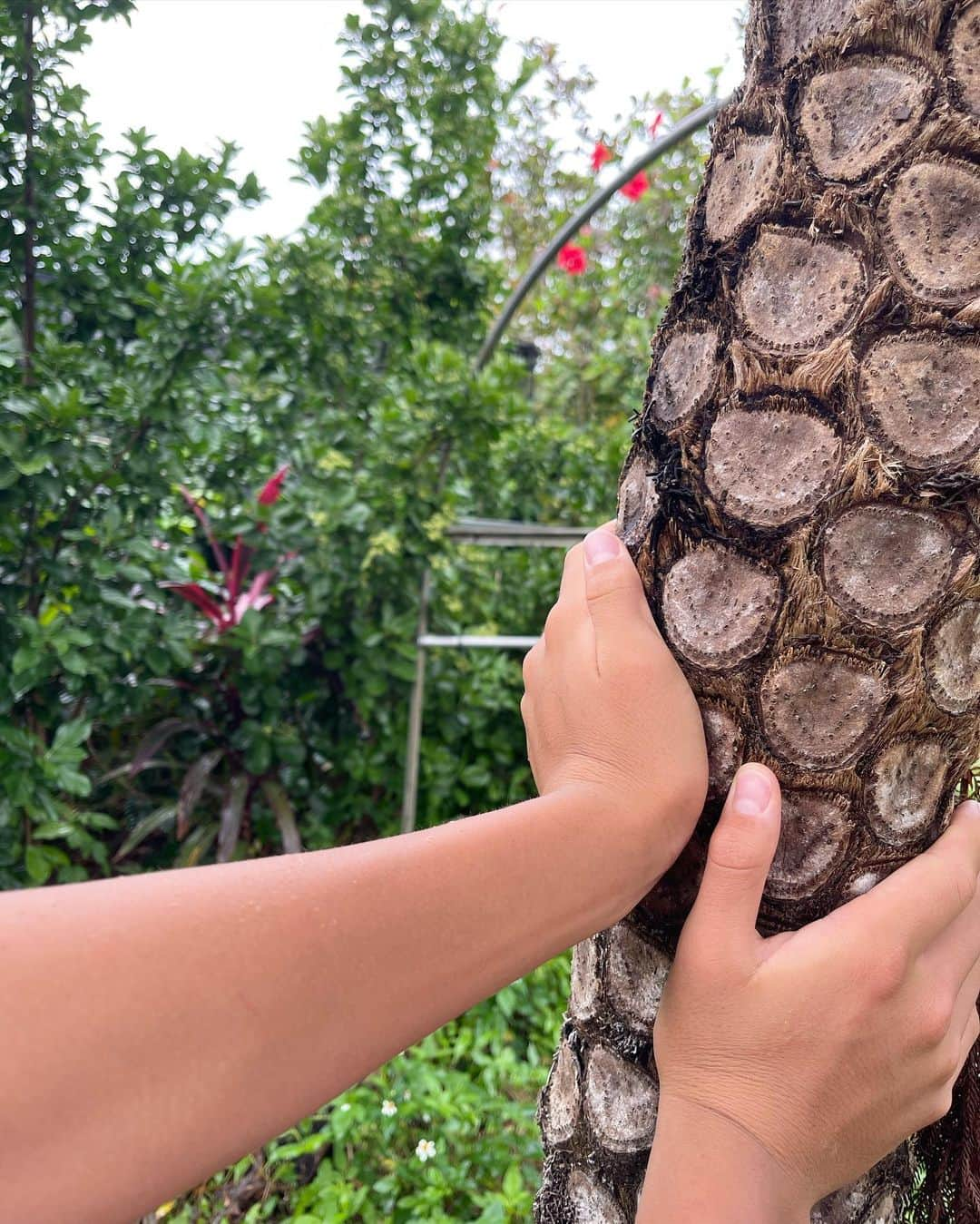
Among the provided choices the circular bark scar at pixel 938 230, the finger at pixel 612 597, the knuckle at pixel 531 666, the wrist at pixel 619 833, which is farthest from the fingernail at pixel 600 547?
the circular bark scar at pixel 938 230

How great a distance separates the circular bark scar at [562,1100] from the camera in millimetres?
888

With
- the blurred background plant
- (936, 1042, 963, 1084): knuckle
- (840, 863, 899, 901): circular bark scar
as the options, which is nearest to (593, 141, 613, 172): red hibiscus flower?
the blurred background plant

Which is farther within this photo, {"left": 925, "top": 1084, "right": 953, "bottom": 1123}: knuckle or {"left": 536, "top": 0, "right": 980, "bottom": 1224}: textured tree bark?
{"left": 925, "top": 1084, "right": 953, "bottom": 1123}: knuckle

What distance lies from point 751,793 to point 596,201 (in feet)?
6.77

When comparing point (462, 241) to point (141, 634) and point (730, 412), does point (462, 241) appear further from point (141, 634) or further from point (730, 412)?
point (730, 412)

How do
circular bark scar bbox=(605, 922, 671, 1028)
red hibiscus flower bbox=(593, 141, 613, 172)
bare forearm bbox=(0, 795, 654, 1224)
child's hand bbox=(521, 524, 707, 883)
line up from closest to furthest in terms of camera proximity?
bare forearm bbox=(0, 795, 654, 1224) → child's hand bbox=(521, 524, 707, 883) → circular bark scar bbox=(605, 922, 671, 1028) → red hibiscus flower bbox=(593, 141, 613, 172)

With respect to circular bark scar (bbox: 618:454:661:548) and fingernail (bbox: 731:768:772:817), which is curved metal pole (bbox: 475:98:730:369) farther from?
fingernail (bbox: 731:768:772:817)

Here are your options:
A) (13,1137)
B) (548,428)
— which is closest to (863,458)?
(13,1137)

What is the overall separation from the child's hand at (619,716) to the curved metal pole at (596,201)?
1462 mm

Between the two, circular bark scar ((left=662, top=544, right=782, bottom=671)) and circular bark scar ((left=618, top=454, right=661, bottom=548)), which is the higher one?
circular bark scar ((left=618, top=454, right=661, bottom=548))

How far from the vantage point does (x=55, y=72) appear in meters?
1.84

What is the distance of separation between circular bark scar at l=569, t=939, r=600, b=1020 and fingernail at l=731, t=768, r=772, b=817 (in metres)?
0.26

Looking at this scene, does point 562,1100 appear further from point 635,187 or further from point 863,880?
point 635,187

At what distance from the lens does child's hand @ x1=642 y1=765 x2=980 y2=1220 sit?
0.69m
